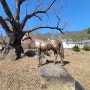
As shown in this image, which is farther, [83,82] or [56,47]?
[56,47]

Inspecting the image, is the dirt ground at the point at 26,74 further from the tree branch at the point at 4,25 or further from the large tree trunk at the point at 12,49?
the tree branch at the point at 4,25

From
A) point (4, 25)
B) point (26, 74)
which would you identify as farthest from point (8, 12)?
point (26, 74)

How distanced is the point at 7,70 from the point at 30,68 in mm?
1105

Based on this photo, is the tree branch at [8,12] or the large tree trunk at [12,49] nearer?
the tree branch at [8,12]

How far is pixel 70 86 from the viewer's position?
618 centimetres

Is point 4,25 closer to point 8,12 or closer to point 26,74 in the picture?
point 8,12

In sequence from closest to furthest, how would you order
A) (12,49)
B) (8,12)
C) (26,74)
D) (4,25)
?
(26,74) → (8,12) → (4,25) → (12,49)

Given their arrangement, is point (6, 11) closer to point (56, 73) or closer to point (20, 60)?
point (20, 60)

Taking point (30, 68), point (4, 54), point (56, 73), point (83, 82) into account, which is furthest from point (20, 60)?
point (56, 73)

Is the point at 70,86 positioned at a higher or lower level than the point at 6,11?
lower

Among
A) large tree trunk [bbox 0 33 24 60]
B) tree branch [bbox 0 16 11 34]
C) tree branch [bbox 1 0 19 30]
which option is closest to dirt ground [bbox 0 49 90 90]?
large tree trunk [bbox 0 33 24 60]

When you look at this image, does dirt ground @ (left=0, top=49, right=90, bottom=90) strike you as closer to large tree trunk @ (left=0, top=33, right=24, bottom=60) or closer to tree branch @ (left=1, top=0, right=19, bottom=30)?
large tree trunk @ (left=0, top=33, right=24, bottom=60)

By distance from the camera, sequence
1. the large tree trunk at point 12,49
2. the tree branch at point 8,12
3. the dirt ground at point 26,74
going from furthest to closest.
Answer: the large tree trunk at point 12,49, the tree branch at point 8,12, the dirt ground at point 26,74

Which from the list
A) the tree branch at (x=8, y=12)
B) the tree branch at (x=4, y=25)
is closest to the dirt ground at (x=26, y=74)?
the tree branch at (x=4, y=25)
